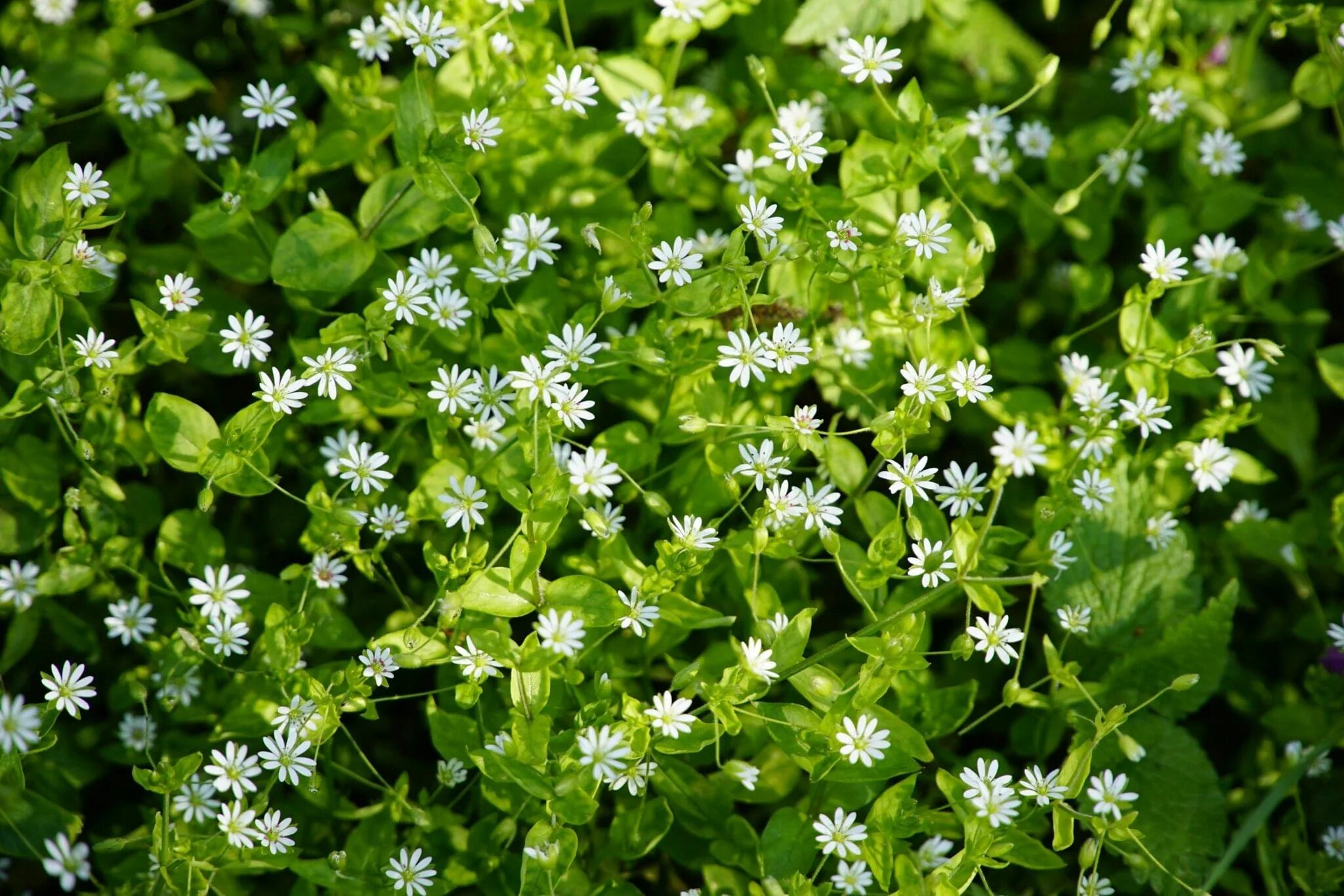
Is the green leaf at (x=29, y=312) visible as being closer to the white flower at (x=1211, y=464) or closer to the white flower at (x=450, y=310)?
the white flower at (x=450, y=310)

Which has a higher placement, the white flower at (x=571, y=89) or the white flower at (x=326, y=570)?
the white flower at (x=571, y=89)

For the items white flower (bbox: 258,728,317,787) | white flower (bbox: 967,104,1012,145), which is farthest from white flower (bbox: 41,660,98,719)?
white flower (bbox: 967,104,1012,145)

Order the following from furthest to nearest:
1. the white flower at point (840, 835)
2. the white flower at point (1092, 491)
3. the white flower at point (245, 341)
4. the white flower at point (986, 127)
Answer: the white flower at point (986, 127) → the white flower at point (1092, 491) → the white flower at point (245, 341) → the white flower at point (840, 835)

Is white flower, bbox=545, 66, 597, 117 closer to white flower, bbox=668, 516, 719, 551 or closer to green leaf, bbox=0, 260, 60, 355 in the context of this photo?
white flower, bbox=668, 516, 719, 551

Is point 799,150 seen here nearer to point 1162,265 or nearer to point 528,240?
point 528,240

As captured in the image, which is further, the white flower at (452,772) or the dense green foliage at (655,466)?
the white flower at (452,772)

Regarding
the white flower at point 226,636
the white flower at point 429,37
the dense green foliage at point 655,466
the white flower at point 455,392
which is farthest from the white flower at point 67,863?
the white flower at point 429,37
